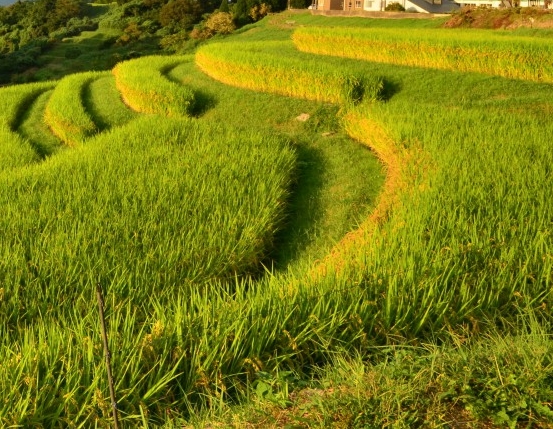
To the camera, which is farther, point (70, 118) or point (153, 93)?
point (153, 93)

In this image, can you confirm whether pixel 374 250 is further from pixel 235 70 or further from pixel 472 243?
Answer: pixel 235 70

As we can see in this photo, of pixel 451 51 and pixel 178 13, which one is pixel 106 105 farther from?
pixel 178 13

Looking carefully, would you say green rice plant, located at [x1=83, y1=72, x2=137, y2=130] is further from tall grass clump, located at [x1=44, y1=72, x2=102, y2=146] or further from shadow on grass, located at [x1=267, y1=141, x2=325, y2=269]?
shadow on grass, located at [x1=267, y1=141, x2=325, y2=269]

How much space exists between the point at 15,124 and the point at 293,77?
6.08 metres

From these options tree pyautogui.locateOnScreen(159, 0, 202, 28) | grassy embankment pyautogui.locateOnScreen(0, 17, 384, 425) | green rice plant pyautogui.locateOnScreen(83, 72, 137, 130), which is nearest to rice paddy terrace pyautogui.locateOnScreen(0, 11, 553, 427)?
grassy embankment pyautogui.locateOnScreen(0, 17, 384, 425)

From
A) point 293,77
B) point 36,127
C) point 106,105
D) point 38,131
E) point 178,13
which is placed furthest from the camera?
point 178,13

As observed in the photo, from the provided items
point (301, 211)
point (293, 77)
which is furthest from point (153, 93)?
point (301, 211)

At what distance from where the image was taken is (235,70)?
12.4 meters

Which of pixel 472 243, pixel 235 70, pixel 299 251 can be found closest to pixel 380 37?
pixel 235 70

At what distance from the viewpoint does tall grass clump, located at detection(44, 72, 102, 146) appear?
10664mm

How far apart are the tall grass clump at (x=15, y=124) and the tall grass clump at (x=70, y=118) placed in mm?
728

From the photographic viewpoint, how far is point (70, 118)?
1111cm

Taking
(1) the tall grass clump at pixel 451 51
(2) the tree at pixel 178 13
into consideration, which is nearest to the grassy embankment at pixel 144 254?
(1) the tall grass clump at pixel 451 51

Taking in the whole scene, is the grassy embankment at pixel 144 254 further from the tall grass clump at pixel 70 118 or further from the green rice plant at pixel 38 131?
the green rice plant at pixel 38 131
